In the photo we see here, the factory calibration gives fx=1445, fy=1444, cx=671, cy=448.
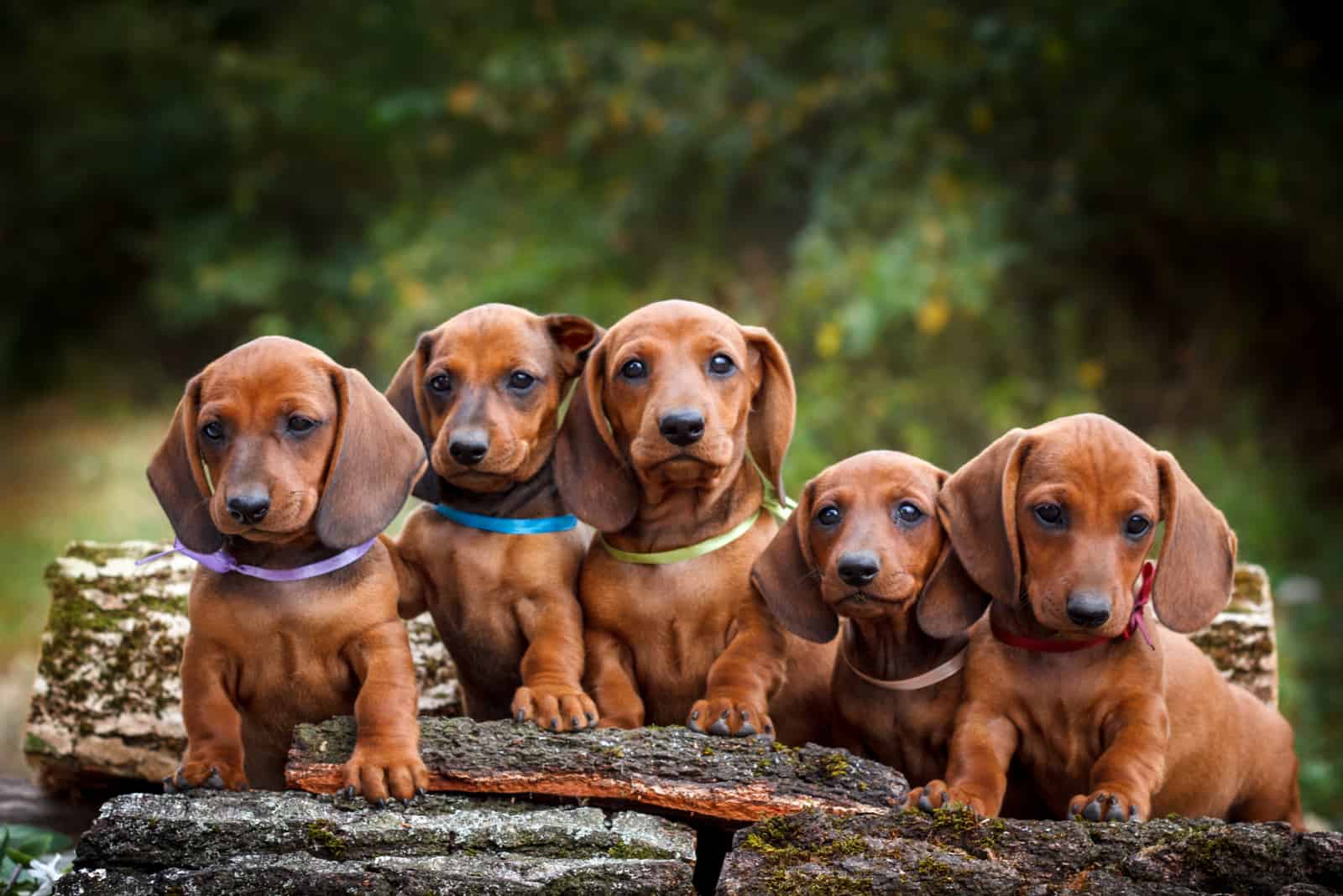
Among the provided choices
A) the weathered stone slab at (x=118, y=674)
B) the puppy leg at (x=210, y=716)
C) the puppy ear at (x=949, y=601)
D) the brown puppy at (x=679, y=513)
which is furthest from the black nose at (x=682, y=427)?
the weathered stone slab at (x=118, y=674)

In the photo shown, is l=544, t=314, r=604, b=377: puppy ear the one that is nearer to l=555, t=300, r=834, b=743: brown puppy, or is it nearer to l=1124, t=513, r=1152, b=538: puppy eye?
l=555, t=300, r=834, b=743: brown puppy

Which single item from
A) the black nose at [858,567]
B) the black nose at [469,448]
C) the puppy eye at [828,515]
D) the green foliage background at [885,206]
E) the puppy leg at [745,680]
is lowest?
the puppy leg at [745,680]

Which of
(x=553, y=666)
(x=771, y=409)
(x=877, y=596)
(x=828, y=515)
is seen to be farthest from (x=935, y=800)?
(x=771, y=409)

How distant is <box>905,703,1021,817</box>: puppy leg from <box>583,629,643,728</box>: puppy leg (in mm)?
807

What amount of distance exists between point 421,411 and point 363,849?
54.6 inches

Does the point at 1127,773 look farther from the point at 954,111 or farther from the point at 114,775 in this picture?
the point at 954,111

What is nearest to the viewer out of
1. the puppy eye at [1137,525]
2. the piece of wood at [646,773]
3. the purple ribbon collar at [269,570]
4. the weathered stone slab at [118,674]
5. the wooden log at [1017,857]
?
the wooden log at [1017,857]

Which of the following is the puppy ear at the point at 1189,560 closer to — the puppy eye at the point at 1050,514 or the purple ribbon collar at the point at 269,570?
the puppy eye at the point at 1050,514

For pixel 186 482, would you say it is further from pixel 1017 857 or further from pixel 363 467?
pixel 1017 857

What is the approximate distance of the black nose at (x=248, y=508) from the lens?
11.4ft

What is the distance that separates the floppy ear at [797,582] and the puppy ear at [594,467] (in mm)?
417

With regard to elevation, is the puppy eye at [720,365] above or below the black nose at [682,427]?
above

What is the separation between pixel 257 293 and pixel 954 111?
20.6ft

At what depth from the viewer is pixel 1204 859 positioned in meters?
3.31
